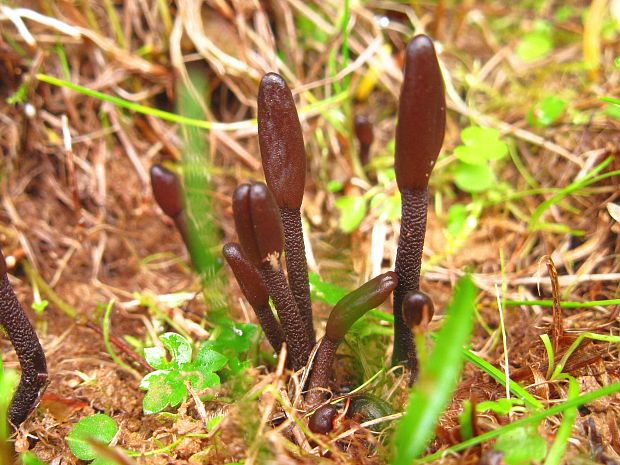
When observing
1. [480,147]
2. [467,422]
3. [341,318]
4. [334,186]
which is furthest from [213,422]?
[480,147]

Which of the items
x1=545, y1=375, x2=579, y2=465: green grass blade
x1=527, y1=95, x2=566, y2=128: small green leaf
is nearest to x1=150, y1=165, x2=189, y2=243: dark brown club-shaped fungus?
x1=545, y1=375, x2=579, y2=465: green grass blade

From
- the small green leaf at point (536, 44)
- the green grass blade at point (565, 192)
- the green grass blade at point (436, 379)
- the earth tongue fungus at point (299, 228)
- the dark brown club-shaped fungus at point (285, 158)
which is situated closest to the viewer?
the green grass blade at point (436, 379)

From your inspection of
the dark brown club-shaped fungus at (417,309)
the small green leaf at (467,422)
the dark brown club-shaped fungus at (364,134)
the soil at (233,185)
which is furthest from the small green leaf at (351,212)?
the small green leaf at (467,422)

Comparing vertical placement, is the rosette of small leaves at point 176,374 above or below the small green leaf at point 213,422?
above

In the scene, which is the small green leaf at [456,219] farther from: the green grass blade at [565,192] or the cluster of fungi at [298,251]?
the cluster of fungi at [298,251]

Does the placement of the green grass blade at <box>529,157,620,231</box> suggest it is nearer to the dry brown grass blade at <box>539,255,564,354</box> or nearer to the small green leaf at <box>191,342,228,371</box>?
the dry brown grass blade at <box>539,255,564,354</box>

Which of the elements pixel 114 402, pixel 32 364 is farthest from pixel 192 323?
pixel 32 364

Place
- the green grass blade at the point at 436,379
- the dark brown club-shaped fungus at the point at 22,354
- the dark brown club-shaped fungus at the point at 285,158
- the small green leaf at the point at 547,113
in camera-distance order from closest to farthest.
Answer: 1. the green grass blade at the point at 436,379
2. the dark brown club-shaped fungus at the point at 285,158
3. the dark brown club-shaped fungus at the point at 22,354
4. the small green leaf at the point at 547,113

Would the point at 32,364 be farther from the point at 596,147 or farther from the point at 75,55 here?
the point at 596,147
